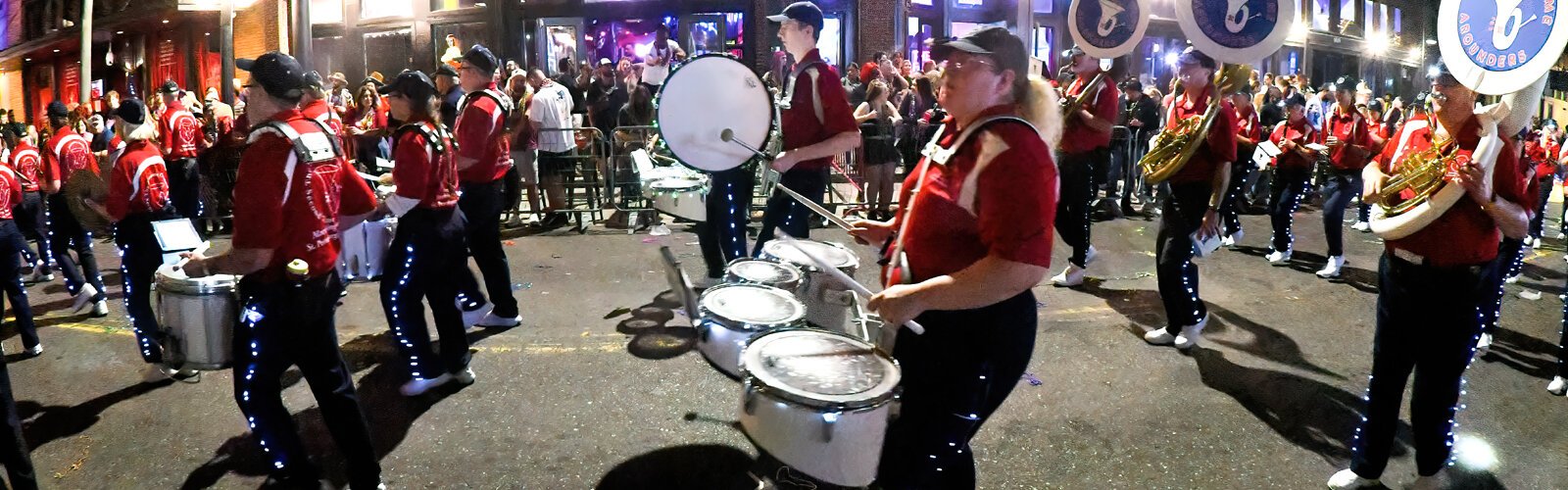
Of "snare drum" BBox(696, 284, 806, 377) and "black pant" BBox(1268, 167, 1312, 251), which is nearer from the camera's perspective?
"snare drum" BBox(696, 284, 806, 377)

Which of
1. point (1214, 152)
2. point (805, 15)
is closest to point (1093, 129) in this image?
point (1214, 152)

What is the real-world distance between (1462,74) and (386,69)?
84.6 ft

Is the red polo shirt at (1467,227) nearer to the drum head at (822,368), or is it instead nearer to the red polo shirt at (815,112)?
the drum head at (822,368)

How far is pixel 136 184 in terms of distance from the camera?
5.74m

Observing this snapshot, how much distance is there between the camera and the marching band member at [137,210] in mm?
5641

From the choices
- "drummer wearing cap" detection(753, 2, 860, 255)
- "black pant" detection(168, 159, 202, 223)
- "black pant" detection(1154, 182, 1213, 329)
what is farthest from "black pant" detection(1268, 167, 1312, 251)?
"black pant" detection(168, 159, 202, 223)

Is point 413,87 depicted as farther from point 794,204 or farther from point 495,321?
point 794,204

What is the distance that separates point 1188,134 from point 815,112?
7.41 feet

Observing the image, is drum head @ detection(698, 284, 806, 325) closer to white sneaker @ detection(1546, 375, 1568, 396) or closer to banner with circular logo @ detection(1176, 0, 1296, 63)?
banner with circular logo @ detection(1176, 0, 1296, 63)

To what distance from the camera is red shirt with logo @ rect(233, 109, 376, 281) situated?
3.45 meters

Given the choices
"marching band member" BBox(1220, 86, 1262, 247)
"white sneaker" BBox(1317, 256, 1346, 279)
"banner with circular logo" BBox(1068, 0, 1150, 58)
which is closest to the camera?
"banner with circular logo" BBox(1068, 0, 1150, 58)

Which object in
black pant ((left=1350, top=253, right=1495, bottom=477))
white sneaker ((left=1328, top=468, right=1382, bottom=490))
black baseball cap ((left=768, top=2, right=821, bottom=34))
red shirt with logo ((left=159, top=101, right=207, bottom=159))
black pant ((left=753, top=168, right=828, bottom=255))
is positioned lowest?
white sneaker ((left=1328, top=468, right=1382, bottom=490))

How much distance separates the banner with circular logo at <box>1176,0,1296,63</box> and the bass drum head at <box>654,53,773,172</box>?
8.84 ft

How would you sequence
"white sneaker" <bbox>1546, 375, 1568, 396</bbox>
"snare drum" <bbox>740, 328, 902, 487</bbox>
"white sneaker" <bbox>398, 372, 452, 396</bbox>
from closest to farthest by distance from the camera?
"snare drum" <bbox>740, 328, 902, 487</bbox>, "white sneaker" <bbox>398, 372, 452, 396</bbox>, "white sneaker" <bbox>1546, 375, 1568, 396</bbox>
